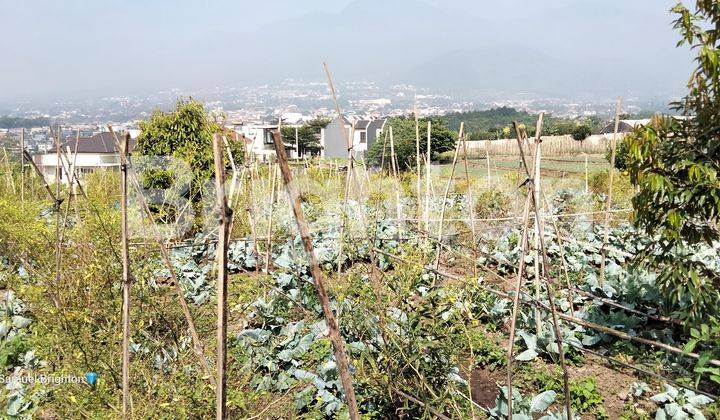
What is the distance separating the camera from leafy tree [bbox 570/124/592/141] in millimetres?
34531

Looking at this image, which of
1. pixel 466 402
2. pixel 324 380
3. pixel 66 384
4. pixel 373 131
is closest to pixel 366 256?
pixel 324 380

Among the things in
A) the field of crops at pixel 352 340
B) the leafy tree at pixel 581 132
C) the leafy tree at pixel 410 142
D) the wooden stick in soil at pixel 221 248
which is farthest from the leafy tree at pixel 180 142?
the leafy tree at pixel 581 132

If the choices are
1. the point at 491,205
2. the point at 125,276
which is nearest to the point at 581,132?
the point at 491,205

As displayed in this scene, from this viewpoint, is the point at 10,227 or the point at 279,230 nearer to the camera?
the point at 10,227

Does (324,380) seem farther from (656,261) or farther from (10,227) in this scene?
(10,227)

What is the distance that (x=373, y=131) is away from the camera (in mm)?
44844

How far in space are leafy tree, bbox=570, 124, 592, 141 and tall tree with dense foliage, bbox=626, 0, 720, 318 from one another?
34187 millimetres

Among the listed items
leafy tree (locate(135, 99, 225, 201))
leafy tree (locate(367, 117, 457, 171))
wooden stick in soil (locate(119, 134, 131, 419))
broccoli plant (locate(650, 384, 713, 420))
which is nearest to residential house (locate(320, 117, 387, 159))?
leafy tree (locate(367, 117, 457, 171))

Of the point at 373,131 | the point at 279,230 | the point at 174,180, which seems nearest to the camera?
the point at 279,230

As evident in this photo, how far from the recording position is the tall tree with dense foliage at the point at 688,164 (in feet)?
9.52

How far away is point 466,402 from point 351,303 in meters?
0.85

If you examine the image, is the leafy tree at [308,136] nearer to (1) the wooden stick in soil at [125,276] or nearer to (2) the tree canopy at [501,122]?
(2) the tree canopy at [501,122]

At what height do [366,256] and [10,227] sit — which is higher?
[10,227]

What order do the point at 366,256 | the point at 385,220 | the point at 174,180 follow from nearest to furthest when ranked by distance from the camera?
the point at 366,256 < the point at 174,180 < the point at 385,220
